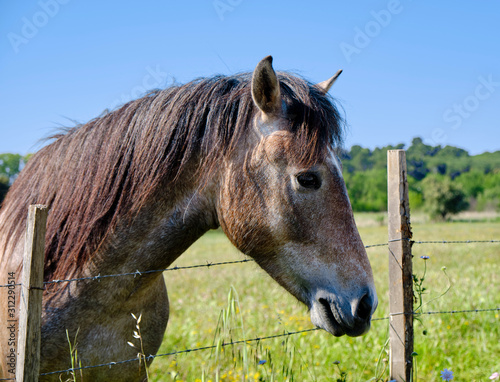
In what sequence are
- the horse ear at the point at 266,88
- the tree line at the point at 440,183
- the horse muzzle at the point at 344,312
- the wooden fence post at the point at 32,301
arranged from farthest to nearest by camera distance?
the tree line at the point at 440,183
the horse ear at the point at 266,88
the horse muzzle at the point at 344,312
the wooden fence post at the point at 32,301

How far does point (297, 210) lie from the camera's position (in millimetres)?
2158

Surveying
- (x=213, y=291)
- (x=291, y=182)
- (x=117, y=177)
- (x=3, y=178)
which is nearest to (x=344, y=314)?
(x=291, y=182)

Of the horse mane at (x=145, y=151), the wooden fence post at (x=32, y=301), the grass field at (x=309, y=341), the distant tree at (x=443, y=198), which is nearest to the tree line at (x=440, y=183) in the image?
the distant tree at (x=443, y=198)

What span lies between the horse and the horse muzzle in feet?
0.03

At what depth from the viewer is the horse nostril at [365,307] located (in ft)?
6.66

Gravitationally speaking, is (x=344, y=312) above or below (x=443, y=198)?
below

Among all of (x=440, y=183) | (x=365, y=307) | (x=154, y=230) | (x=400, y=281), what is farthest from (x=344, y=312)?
(x=440, y=183)

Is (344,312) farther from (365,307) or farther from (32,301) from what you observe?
(32,301)

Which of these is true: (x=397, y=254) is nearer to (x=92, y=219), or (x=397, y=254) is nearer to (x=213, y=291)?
(x=92, y=219)

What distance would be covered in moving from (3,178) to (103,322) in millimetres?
10674

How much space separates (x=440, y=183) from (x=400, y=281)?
222 feet

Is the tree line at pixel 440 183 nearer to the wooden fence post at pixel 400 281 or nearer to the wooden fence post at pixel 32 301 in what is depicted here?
the wooden fence post at pixel 400 281

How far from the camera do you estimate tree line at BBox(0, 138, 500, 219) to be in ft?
207

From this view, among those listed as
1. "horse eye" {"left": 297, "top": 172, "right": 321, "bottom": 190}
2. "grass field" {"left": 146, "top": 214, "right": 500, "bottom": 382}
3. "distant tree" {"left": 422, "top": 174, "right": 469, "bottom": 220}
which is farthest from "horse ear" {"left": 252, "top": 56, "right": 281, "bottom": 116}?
"distant tree" {"left": 422, "top": 174, "right": 469, "bottom": 220}
